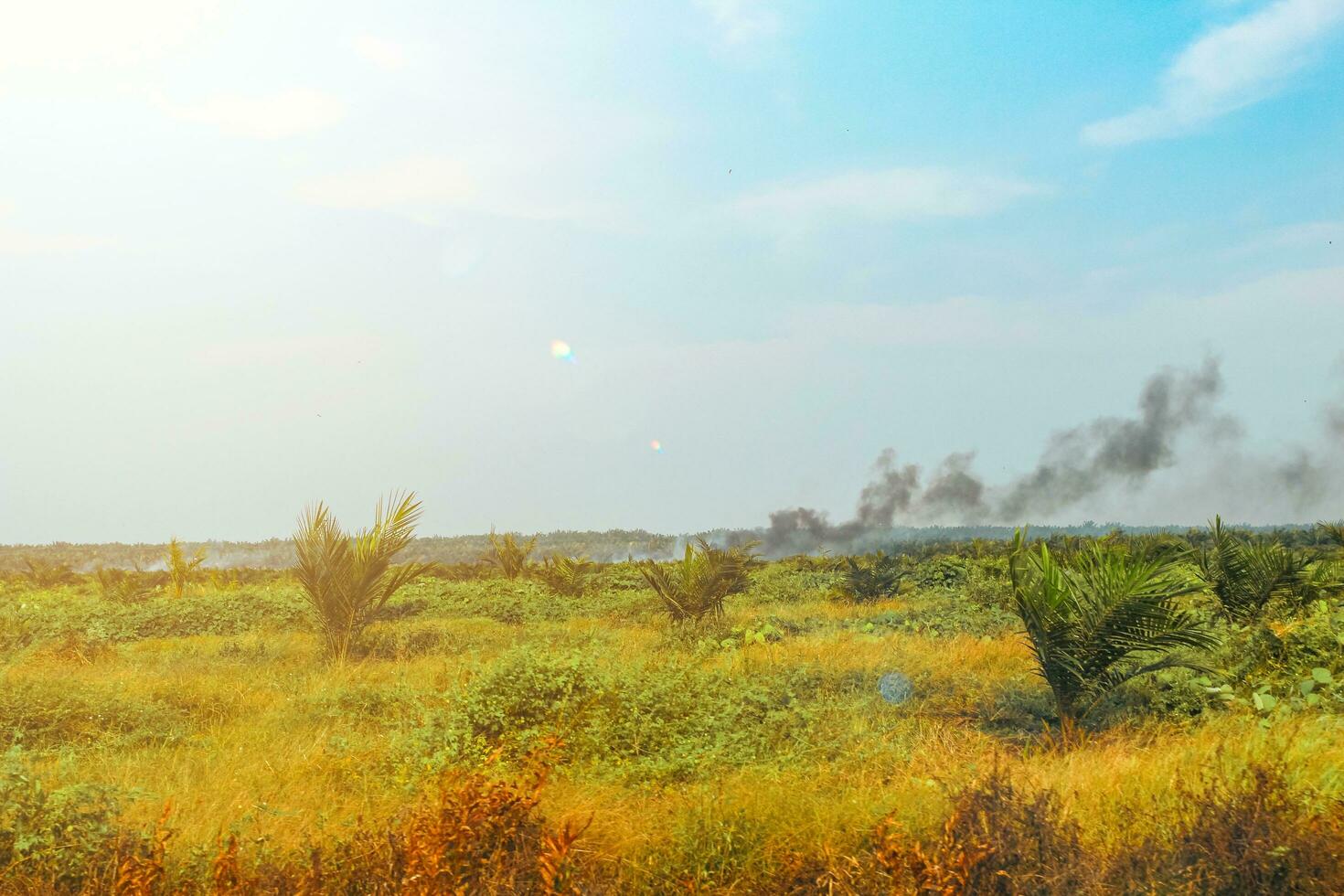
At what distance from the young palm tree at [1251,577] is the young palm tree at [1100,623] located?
16.7 ft

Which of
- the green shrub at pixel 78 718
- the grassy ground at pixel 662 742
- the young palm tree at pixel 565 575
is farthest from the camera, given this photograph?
the young palm tree at pixel 565 575

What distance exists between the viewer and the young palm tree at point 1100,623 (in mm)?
7035

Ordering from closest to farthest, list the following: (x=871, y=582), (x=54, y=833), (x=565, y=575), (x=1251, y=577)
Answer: (x=54, y=833) → (x=1251, y=577) → (x=871, y=582) → (x=565, y=575)

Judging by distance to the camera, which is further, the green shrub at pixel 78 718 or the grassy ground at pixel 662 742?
the green shrub at pixel 78 718

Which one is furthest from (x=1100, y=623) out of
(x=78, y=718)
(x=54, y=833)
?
(x=78, y=718)

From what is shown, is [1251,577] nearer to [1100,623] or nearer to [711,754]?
[1100,623]

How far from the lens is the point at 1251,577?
1166cm

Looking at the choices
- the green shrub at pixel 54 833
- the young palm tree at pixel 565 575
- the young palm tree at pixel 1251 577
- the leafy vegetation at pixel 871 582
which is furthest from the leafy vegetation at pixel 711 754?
the young palm tree at pixel 565 575

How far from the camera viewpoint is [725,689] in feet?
27.8

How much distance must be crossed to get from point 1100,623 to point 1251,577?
597 cm

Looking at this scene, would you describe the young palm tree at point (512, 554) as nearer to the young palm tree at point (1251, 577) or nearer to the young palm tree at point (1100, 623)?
the young palm tree at point (1251, 577)

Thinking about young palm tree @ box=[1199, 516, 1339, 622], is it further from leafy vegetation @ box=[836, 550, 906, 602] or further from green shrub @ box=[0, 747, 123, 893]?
green shrub @ box=[0, 747, 123, 893]

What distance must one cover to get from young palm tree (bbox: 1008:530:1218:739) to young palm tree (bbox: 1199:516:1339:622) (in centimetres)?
508

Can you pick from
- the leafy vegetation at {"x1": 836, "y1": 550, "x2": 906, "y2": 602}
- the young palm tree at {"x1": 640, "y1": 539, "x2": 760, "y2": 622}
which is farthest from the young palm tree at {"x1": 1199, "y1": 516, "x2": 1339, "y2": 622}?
the leafy vegetation at {"x1": 836, "y1": 550, "x2": 906, "y2": 602}
